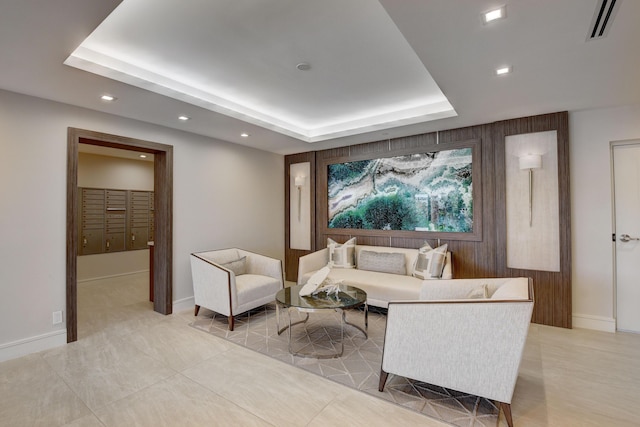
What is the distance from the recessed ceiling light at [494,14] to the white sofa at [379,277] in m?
2.72

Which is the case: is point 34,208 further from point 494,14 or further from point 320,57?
point 494,14

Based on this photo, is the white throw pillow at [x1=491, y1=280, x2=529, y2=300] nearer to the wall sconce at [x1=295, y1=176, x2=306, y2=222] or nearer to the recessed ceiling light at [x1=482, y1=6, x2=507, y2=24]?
the recessed ceiling light at [x1=482, y1=6, x2=507, y2=24]

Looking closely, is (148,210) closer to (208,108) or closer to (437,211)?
(208,108)

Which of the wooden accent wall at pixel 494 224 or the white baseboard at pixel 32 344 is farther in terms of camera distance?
the wooden accent wall at pixel 494 224

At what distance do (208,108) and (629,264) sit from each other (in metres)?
5.10

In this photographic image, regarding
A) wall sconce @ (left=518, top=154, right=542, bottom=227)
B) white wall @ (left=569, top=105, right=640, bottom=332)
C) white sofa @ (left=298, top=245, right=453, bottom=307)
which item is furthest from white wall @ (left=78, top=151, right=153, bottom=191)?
white wall @ (left=569, top=105, right=640, bottom=332)

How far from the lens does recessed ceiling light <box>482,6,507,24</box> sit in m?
1.68

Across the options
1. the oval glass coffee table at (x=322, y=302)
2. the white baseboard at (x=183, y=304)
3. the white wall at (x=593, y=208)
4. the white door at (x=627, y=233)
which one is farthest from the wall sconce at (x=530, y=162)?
the white baseboard at (x=183, y=304)

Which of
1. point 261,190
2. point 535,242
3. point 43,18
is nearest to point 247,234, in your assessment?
point 261,190

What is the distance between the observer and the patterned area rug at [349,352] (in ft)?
6.70

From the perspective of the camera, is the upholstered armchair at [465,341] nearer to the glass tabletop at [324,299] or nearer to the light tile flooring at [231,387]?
the light tile flooring at [231,387]

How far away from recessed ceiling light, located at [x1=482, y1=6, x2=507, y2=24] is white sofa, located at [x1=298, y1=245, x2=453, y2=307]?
2.72m

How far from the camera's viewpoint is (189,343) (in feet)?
10.1

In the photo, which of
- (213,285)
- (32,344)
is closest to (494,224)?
(213,285)
